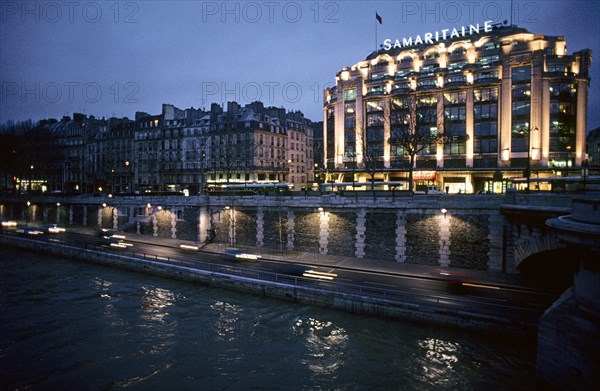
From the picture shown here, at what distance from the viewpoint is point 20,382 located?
54.4ft

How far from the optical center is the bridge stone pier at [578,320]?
43.0 ft

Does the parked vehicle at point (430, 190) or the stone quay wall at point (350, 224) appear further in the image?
the parked vehicle at point (430, 190)

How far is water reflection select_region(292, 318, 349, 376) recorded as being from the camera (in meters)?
17.8

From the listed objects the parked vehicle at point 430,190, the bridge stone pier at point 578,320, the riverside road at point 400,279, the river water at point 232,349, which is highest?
the parked vehicle at point 430,190

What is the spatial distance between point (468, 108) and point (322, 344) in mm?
51571

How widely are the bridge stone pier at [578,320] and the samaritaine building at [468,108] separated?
34.5 meters

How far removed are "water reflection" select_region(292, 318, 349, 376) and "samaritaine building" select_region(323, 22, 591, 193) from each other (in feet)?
96.5

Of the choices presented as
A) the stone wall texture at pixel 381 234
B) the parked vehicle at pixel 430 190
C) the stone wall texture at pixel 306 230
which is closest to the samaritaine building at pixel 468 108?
the parked vehicle at pixel 430 190

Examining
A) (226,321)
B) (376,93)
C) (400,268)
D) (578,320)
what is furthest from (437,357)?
(376,93)

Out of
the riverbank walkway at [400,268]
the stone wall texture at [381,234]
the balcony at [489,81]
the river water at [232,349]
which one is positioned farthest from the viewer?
the balcony at [489,81]

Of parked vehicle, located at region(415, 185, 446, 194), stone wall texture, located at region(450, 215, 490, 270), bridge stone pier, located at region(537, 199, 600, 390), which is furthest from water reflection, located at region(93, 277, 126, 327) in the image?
parked vehicle, located at region(415, 185, 446, 194)

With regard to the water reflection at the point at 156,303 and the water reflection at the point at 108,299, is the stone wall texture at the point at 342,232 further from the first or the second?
the water reflection at the point at 108,299

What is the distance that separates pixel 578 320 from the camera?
14.0 metres

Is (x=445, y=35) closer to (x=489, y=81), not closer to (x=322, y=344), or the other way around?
(x=489, y=81)
